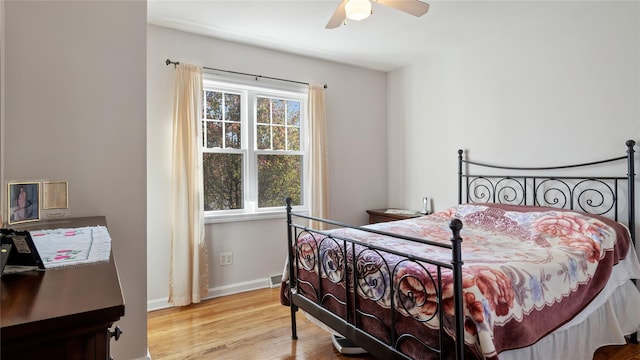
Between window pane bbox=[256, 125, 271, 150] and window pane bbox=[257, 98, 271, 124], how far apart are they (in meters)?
0.06

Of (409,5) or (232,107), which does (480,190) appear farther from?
(232,107)

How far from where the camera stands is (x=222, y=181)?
3.46 metres

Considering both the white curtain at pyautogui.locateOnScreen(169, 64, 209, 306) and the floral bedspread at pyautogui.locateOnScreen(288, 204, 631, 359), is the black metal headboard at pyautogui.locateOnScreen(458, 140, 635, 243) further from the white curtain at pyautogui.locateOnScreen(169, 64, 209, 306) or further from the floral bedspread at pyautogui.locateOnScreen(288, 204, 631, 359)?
the white curtain at pyautogui.locateOnScreen(169, 64, 209, 306)

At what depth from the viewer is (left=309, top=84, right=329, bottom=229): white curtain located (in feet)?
12.5

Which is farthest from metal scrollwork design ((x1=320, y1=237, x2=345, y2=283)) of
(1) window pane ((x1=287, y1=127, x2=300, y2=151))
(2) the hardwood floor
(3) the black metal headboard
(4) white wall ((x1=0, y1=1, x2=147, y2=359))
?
(3) the black metal headboard

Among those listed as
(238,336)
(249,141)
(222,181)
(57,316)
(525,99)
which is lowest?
(238,336)

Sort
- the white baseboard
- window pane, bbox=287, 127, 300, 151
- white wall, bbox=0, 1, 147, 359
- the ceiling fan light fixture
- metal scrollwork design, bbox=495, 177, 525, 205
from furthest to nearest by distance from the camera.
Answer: window pane, bbox=287, 127, 300, 151
metal scrollwork design, bbox=495, 177, 525, 205
the white baseboard
the ceiling fan light fixture
white wall, bbox=0, 1, 147, 359

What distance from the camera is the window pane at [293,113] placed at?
388cm

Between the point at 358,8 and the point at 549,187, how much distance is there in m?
2.26

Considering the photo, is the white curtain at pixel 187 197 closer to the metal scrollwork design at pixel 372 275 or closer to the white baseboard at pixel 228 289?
A: the white baseboard at pixel 228 289

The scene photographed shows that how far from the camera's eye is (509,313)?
148 centimetres

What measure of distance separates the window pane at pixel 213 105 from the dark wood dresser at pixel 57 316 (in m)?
2.65

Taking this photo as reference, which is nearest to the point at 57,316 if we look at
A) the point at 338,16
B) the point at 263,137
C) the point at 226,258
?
the point at 338,16

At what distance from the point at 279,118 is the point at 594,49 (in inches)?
112
